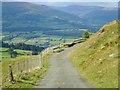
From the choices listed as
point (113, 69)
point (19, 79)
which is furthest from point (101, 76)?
point (19, 79)

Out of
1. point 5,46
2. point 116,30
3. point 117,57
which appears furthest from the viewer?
point 5,46

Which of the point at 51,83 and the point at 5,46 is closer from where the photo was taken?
the point at 51,83

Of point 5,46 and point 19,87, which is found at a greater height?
point 19,87

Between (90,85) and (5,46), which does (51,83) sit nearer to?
(90,85)

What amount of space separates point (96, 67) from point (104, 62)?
3.24 ft

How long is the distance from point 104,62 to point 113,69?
503 cm

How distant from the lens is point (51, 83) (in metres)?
35.2

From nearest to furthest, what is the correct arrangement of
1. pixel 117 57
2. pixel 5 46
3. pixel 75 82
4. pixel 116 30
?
pixel 75 82, pixel 117 57, pixel 116 30, pixel 5 46

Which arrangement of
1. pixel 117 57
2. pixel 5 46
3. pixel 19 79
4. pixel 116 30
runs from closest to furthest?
pixel 19 79 → pixel 117 57 → pixel 116 30 → pixel 5 46

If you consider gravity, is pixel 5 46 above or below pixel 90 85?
below

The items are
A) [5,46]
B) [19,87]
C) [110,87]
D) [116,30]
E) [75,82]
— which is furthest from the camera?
[5,46]

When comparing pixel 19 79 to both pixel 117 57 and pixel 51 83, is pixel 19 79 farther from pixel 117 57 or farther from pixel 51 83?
pixel 117 57

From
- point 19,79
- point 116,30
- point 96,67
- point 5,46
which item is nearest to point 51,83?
point 19,79

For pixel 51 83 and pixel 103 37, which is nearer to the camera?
pixel 51 83
